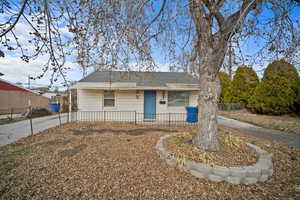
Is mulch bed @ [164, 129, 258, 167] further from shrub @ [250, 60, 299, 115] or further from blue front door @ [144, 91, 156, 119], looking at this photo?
shrub @ [250, 60, 299, 115]

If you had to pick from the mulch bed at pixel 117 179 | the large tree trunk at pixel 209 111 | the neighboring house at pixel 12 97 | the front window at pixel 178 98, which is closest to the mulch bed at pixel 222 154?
the large tree trunk at pixel 209 111

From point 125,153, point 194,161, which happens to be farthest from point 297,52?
point 125,153

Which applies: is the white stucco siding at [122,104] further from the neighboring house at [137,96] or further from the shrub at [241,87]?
the shrub at [241,87]

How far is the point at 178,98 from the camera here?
356 inches

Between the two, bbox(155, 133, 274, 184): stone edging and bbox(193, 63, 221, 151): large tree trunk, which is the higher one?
bbox(193, 63, 221, 151): large tree trunk

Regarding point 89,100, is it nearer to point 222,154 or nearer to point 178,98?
point 178,98

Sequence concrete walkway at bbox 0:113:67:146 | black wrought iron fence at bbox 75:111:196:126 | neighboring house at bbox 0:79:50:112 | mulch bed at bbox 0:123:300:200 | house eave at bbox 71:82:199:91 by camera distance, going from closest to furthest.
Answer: mulch bed at bbox 0:123:300:200 < concrete walkway at bbox 0:113:67:146 < house eave at bbox 71:82:199:91 < black wrought iron fence at bbox 75:111:196:126 < neighboring house at bbox 0:79:50:112

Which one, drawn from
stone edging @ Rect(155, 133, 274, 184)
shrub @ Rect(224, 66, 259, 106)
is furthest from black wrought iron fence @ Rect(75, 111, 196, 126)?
shrub @ Rect(224, 66, 259, 106)

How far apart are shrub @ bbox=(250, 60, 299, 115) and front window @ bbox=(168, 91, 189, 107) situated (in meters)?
7.12

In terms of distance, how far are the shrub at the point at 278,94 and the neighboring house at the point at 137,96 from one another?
24.6 ft

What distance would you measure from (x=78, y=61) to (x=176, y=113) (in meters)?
6.99

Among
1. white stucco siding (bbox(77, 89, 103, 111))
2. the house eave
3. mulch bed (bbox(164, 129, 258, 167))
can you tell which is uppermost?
the house eave

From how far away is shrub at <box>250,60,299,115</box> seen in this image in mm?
10453

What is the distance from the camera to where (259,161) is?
2916mm
